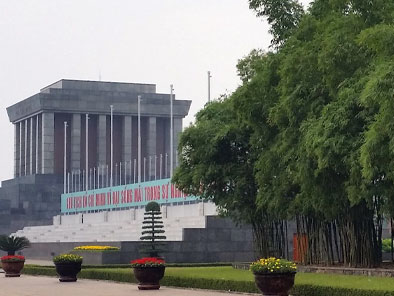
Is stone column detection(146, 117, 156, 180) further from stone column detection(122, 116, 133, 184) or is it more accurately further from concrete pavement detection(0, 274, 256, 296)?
concrete pavement detection(0, 274, 256, 296)

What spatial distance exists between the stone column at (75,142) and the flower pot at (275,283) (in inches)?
3682

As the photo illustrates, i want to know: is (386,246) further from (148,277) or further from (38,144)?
(38,144)

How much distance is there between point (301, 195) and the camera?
35.0 meters

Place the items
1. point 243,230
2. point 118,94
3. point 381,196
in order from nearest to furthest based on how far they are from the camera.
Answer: point 381,196, point 243,230, point 118,94

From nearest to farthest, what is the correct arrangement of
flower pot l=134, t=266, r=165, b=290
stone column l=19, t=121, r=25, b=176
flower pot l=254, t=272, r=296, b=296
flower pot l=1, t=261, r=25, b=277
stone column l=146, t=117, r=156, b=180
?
flower pot l=254, t=272, r=296, b=296 < flower pot l=134, t=266, r=165, b=290 < flower pot l=1, t=261, r=25, b=277 < stone column l=146, t=117, r=156, b=180 < stone column l=19, t=121, r=25, b=176

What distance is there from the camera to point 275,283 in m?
25.6

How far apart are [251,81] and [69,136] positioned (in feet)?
276

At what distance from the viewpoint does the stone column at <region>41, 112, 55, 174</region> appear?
115562 millimetres

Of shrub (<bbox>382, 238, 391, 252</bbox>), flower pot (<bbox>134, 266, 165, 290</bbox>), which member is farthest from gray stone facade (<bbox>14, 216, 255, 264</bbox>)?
flower pot (<bbox>134, 266, 165, 290</bbox>)

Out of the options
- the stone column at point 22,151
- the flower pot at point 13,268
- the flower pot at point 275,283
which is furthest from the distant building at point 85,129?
the flower pot at point 275,283

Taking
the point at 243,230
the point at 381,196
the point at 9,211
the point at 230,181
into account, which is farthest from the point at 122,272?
the point at 9,211

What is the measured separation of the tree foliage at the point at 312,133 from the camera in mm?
29672

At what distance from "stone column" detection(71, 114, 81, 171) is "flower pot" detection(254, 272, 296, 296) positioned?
93.5m

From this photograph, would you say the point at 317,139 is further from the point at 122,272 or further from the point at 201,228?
the point at 201,228
